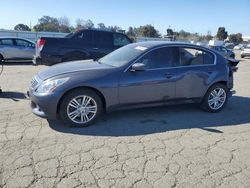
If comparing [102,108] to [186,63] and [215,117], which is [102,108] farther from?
[215,117]

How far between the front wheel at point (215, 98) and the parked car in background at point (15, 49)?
11.4 m

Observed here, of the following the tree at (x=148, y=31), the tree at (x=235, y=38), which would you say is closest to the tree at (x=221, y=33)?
the tree at (x=235, y=38)

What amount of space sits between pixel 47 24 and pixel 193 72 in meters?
61.8

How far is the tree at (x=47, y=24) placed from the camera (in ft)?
191

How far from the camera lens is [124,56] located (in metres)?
5.71

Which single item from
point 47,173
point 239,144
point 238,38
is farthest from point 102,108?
point 238,38

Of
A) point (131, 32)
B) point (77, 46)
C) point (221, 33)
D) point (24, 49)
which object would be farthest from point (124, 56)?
point (221, 33)

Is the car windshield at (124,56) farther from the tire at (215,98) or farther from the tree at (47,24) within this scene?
the tree at (47,24)

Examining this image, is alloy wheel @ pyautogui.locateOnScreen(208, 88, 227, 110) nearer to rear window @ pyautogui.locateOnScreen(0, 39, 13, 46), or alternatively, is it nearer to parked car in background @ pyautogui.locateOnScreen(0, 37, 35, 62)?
parked car in background @ pyautogui.locateOnScreen(0, 37, 35, 62)

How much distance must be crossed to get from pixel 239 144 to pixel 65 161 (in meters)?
2.85

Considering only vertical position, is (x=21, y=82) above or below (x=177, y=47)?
below

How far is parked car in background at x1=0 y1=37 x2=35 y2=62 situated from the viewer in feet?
46.9

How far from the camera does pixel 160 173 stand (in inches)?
137

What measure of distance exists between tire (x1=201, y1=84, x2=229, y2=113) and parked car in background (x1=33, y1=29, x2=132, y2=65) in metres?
6.01
